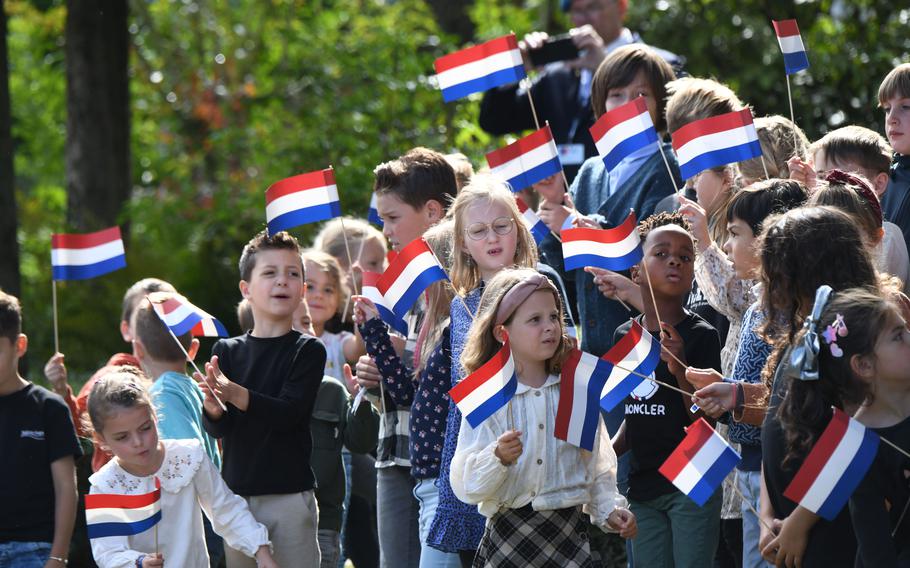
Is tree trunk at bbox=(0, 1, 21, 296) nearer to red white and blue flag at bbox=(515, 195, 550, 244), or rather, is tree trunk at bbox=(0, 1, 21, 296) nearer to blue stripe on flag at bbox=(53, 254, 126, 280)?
blue stripe on flag at bbox=(53, 254, 126, 280)

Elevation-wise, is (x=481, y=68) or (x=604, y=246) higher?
(x=481, y=68)

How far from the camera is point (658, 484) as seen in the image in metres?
5.11

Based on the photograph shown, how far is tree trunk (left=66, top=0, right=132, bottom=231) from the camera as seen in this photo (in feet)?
47.1

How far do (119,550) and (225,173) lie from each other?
46.9ft

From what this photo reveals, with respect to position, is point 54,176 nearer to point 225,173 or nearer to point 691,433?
point 225,173

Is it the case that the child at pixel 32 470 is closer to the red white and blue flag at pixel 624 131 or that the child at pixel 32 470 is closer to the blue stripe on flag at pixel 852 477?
the red white and blue flag at pixel 624 131

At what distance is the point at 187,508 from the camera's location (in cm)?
543

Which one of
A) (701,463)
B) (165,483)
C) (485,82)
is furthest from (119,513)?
(485,82)

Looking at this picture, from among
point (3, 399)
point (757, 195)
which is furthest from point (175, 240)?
point (757, 195)

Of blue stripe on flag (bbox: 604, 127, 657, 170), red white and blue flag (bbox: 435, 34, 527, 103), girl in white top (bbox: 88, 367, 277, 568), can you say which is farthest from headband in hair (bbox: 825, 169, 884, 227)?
girl in white top (bbox: 88, 367, 277, 568)

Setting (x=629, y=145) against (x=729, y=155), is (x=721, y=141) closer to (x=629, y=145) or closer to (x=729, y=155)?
(x=729, y=155)

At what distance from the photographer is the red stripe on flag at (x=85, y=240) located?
22.6 feet

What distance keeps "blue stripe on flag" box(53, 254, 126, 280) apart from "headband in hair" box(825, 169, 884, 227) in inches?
151

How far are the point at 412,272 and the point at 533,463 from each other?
1181mm
